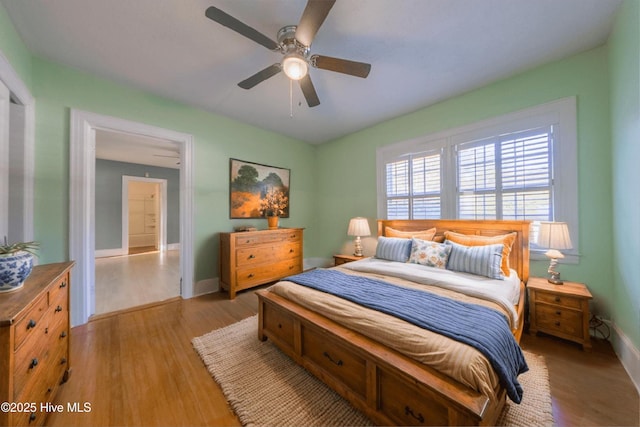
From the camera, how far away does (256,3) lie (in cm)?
162

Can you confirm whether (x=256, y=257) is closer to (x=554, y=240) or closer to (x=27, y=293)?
(x=27, y=293)

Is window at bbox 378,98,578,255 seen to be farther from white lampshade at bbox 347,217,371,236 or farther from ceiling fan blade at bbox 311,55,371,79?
ceiling fan blade at bbox 311,55,371,79

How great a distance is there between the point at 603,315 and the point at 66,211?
17.5 ft

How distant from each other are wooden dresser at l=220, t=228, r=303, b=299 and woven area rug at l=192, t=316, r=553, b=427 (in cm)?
119

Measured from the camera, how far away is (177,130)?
3051 mm

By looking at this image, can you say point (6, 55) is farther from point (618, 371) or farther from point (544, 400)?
point (618, 371)

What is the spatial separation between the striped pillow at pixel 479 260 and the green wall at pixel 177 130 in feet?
9.67

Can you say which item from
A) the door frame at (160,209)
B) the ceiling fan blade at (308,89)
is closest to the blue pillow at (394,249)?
the ceiling fan blade at (308,89)

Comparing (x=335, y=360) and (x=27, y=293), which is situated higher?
(x=27, y=293)

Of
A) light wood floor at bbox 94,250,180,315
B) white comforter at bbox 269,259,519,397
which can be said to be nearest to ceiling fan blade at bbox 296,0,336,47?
white comforter at bbox 269,259,519,397

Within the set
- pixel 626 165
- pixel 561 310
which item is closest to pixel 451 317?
pixel 561 310

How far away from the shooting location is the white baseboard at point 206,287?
10.6 ft

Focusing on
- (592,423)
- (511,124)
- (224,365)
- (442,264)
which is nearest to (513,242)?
(442,264)

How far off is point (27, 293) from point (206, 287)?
7.73 feet
